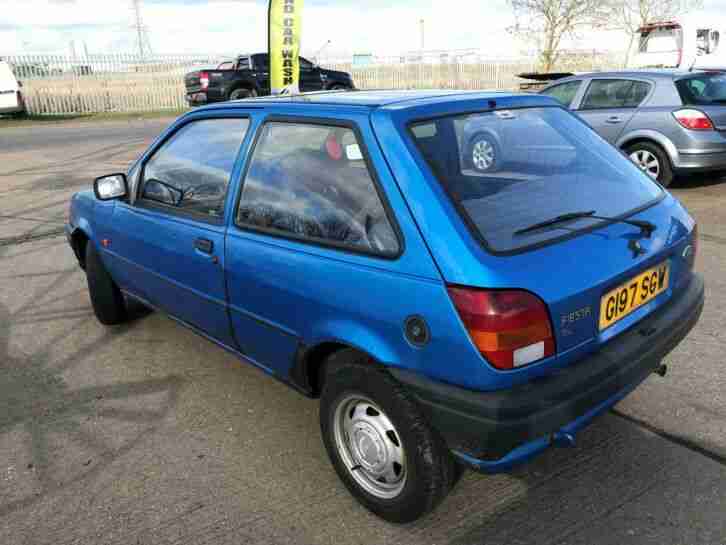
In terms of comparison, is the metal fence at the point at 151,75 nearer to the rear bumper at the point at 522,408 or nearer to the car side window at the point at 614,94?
the car side window at the point at 614,94

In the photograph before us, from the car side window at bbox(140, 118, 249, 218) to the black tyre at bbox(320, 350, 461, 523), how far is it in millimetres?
1067

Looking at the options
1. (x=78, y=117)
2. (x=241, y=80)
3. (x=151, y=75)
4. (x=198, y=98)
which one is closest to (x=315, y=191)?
(x=241, y=80)

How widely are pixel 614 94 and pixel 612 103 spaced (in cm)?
12

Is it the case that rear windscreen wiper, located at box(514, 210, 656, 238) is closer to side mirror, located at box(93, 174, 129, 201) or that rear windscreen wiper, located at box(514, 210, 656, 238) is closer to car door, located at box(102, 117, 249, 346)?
car door, located at box(102, 117, 249, 346)

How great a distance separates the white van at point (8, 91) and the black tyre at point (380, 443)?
22.8 meters

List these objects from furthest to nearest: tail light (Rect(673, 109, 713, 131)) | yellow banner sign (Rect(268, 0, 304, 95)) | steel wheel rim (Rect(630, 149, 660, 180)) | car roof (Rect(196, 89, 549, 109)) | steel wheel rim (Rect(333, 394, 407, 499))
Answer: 1. yellow banner sign (Rect(268, 0, 304, 95))
2. steel wheel rim (Rect(630, 149, 660, 180))
3. tail light (Rect(673, 109, 713, 131))
4. car roof (Rect(196, 89, 549, 109))
5. steel wheel rim (Rect(333, 394, 407, 499))

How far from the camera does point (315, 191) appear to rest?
8.33ft

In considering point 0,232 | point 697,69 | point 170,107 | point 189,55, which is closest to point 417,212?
point 0,232

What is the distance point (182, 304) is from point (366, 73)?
92.8 feet

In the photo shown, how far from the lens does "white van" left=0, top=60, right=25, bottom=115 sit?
68.4 ft

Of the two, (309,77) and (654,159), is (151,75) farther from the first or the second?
(654,159)

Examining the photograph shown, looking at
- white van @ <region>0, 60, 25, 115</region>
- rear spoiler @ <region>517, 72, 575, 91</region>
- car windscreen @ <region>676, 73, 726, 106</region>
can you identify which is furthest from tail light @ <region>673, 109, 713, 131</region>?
white van @ <region>0, 60, 25, 115</region>

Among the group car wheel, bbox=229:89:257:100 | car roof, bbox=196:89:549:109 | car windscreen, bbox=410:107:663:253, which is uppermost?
car roof, bbox=196:89:549:109

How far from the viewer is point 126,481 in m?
2.73
